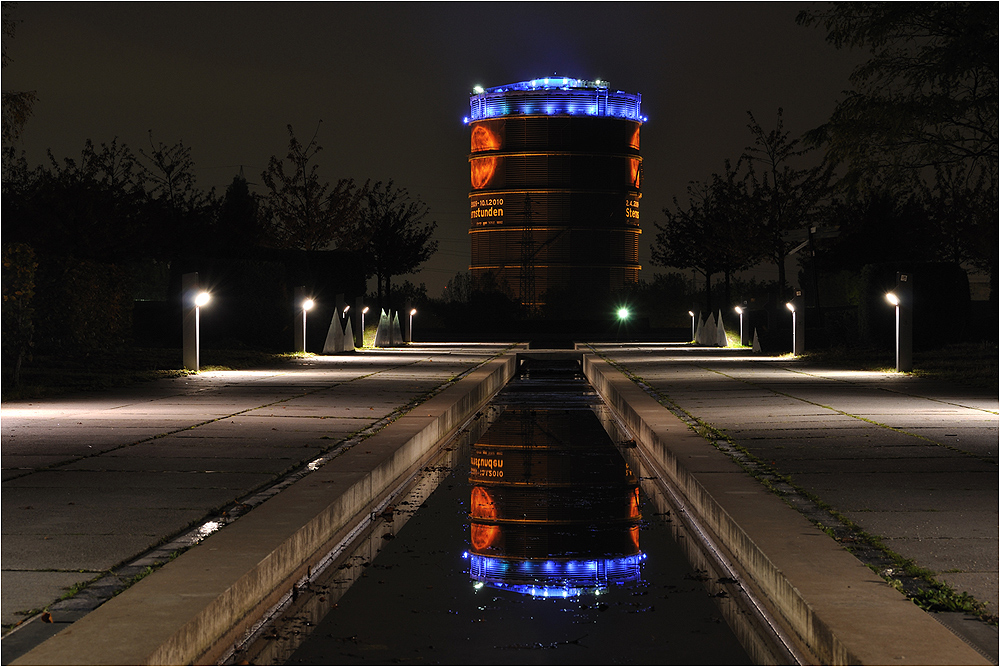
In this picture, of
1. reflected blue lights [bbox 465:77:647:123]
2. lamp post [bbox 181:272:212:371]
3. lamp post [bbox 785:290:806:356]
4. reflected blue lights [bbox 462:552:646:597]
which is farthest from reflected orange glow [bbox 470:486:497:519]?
reflected blue lights [bbox 465:77:647:123]

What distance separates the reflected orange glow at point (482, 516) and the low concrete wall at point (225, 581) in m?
0.79

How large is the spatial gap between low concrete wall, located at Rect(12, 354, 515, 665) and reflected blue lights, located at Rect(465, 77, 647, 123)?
4392 inches

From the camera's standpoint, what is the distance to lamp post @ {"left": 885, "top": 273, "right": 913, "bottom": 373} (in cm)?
2270

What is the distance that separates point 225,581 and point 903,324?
2024 cm

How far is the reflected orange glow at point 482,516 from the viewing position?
7.71 meters

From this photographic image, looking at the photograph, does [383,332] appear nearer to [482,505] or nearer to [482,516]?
[482,505]

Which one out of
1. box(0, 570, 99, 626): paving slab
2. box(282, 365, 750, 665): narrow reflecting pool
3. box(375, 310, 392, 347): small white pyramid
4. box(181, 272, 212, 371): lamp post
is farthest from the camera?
box(375, 310, 392, 347): small white pyramid

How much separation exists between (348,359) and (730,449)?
2051 cm

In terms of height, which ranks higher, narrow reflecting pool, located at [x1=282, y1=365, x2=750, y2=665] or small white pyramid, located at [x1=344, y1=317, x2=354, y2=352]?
small white pyramid, located at [x1=344, y1=317, x2=354, y2=352]

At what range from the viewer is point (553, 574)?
6758mm

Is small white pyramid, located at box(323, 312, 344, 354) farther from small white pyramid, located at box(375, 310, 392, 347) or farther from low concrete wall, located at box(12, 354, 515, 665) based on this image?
low concrete wall, located at box(12, 354, 515, 665)

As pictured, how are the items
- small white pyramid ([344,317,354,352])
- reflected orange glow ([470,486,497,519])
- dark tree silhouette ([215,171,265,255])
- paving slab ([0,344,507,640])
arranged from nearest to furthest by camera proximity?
paving slab ([0,344,507,640]), reflected orange glow ([470,486,497,519]), small white pyramid ([344,317,354,352]), dark tree silhouette ([215,171,265,255])

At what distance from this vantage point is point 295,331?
31828mm

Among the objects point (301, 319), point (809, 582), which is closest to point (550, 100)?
point (301, 319)
